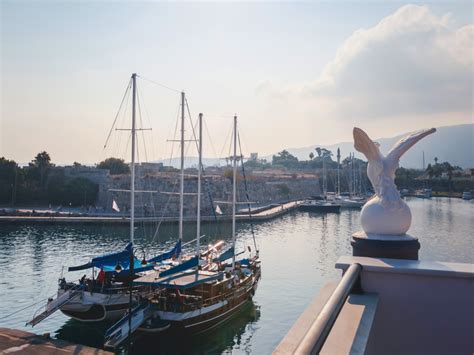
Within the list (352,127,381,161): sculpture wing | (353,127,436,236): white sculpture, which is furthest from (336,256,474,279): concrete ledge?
(352,127,381,161): sculpture wing

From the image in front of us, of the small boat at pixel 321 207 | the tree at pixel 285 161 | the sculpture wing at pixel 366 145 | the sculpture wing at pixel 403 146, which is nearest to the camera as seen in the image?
the sculpture wing at pixel 366 145

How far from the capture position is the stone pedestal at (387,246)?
15.2 feet

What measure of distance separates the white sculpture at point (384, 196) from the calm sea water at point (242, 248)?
30.0 feet

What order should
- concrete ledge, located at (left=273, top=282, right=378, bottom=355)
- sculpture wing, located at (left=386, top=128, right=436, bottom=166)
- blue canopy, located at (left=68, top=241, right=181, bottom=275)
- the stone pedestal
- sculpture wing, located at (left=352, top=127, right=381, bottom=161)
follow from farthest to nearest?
blue canopy, located at (left=68, top=241, right=181, bottom=275)
sculpture wing, located at (left=386, top=128, right=436, bottom=166)
sculpture wing, located at (left=352, top=127, right=381, bottom=161)
the stone pedestal
concrete ledge, located at (left=273, top=282, right=378, bottom=355)

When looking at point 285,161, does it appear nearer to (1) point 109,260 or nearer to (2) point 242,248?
(2) point 242,248

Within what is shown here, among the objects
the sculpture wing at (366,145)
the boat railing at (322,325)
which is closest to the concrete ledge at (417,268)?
the boat railing at (322,325)

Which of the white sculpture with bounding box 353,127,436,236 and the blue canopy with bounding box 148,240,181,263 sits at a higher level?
the white sculpture with bounding box 353,127,436,236

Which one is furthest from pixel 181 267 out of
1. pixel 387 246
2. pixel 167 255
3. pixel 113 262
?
pixel 387 246

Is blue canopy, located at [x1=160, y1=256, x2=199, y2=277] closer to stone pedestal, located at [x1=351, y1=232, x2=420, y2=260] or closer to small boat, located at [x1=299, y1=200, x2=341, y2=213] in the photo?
stone pedestal, located at [x1=351, y1=232, x2=420, y2=260]

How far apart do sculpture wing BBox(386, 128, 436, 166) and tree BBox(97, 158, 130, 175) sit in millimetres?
63697

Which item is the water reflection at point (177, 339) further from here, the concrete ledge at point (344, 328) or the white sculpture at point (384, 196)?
the concrete ledge at point (344, 328)

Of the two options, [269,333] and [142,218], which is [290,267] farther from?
[142,218]

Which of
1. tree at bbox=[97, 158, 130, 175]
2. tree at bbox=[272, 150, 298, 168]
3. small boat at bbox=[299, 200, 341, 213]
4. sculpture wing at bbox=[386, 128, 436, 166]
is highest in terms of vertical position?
tree at bbox=[272, 150, 298, 168]

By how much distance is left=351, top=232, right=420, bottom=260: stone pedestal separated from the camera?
4.63 metres
